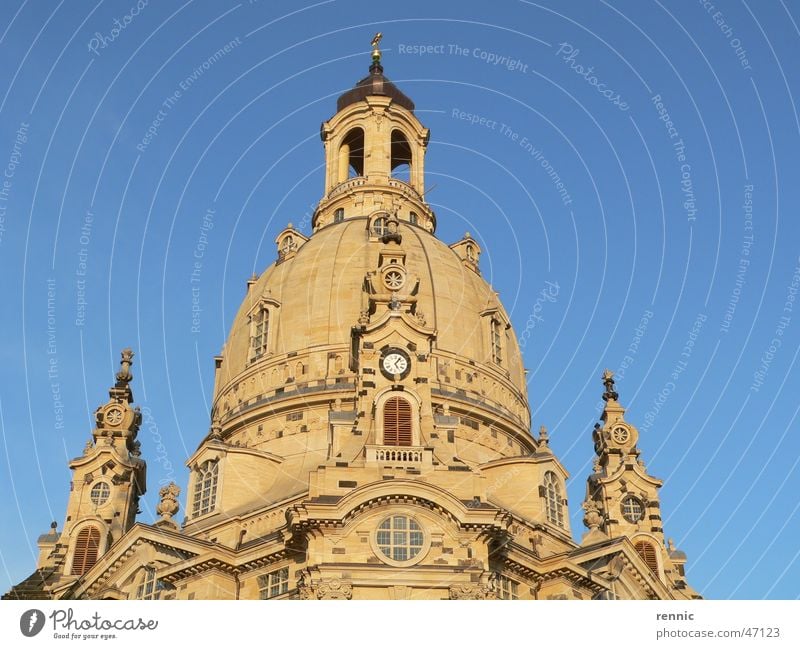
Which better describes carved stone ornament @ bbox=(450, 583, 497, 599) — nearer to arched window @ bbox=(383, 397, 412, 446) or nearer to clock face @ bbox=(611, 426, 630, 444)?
arched window @ bbox=(383, 397, 412, 446)

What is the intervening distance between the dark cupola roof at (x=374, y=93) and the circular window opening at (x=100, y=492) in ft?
127

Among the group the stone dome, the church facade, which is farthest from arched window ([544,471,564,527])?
the stone dome

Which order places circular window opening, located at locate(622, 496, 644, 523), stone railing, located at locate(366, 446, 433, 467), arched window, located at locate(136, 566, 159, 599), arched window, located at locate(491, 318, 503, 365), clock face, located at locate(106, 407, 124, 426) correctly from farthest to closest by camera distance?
1. clock face, located at locate(106, 407, 124, 426)
2. arched window, located at locate(491, 318, 503, 365)
3. circular window opening, located at locate(622, 496, 644, 523)
4. arched window, located at locate(136, 566, 159, 599)
5. stone railing, located at locate(366, 446, 433, 467)

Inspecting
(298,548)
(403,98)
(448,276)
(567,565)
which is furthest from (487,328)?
(403,98)

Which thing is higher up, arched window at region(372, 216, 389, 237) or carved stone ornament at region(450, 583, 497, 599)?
arched window at region(372, 216, 389, 237)

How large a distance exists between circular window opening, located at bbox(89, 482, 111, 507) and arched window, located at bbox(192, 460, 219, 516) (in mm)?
9761

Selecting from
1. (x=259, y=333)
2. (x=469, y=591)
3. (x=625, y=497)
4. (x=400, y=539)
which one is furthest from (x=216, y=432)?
(x=625, y=497)

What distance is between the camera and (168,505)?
171 ft

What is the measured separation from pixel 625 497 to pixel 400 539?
26.0m

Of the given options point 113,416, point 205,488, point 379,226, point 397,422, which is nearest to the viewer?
point 397,422

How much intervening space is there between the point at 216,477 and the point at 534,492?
17863 mm

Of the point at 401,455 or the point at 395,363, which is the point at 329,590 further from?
the point at 395,363

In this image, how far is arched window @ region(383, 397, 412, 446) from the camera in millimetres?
47094
